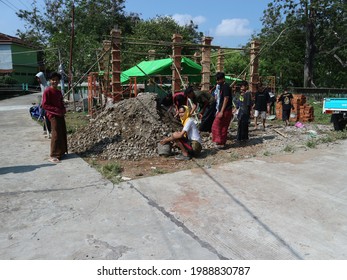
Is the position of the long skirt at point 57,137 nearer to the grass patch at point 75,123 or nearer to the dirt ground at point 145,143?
the dirt ground at point 145,143

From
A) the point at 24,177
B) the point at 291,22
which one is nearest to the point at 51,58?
the point at 291,22

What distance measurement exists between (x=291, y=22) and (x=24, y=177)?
2958 cm

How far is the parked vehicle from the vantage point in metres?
9.87

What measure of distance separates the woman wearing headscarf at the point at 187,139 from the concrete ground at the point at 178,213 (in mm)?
697

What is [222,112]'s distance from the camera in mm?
7137

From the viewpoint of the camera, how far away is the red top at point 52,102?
6.23 metres

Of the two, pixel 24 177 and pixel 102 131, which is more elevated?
pixel 102 131

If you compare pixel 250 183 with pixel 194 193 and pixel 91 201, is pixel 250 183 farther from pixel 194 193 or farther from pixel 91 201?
pixel 91 201

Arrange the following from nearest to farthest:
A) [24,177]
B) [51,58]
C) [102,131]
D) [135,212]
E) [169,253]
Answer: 1. [169,253]
2. [135,212]
3. [24,177]
4. [102,131]
5. [51,58]

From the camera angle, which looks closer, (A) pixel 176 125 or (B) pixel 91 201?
(B) pixel 91 201

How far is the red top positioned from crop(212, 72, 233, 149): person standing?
3394mm

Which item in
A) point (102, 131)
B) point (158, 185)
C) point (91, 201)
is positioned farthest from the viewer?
point (102, 131)

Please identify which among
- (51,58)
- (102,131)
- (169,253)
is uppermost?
(51,58)

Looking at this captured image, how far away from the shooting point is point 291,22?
29.2 meters
